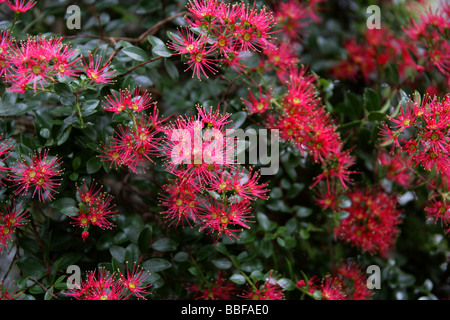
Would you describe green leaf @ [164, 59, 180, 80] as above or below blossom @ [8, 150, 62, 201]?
above

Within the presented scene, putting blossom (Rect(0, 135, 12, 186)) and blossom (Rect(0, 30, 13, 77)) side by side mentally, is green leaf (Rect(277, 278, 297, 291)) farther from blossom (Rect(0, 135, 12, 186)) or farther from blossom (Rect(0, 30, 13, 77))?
blossom (Rect(0, 30, 13, 77))

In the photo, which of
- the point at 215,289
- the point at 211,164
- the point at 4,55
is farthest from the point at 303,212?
the point at 4,55

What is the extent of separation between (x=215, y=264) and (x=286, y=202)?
0.37 m

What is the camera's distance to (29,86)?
1.08 meters

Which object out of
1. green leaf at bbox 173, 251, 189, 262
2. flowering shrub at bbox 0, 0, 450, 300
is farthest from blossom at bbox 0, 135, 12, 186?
green leaf at bbox 173, 251, 189, 262

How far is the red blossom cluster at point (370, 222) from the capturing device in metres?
1.39

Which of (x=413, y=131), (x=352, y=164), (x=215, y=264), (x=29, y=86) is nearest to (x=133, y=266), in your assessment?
(x=215, y=264)

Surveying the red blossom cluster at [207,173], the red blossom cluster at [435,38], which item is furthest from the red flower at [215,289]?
the red blossom cluster at [435,38]

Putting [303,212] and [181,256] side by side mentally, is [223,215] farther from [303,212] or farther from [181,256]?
[303,212]

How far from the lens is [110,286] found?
115 centimetres

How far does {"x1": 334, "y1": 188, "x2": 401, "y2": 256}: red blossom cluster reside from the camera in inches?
54.8

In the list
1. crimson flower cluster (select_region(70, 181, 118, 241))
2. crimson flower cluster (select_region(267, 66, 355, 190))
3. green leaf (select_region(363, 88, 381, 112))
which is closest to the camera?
crimson flower cluster (select_region(70, 181, 118, 241))

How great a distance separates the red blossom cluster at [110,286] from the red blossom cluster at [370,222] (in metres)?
0.68

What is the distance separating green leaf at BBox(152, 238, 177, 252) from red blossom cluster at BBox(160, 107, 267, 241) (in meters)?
0.11
